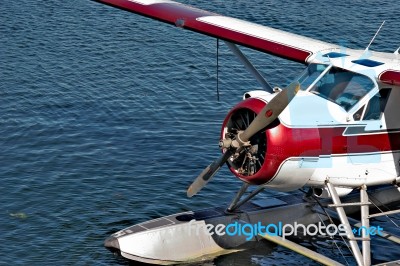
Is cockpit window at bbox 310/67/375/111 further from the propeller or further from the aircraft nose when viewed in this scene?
the aircraft nose

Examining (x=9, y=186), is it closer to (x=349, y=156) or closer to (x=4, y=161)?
(x=4, y=161)

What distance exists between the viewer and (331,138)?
1320 centimetres

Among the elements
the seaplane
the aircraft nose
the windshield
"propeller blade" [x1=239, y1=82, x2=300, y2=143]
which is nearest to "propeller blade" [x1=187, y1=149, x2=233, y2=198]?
the seaplane

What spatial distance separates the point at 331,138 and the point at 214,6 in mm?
19686

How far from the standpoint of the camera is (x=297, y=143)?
1280cm

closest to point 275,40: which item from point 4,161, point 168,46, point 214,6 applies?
point 4,161

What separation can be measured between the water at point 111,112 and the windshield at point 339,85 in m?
3.52

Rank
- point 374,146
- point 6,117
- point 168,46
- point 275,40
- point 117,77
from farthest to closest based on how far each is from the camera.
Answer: point 168,46 < point 117,77 < point 6,117 < point 275,40 < point 374,146

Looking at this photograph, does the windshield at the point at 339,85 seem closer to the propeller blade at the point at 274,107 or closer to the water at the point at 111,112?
the propeller blade at the point at 274,107

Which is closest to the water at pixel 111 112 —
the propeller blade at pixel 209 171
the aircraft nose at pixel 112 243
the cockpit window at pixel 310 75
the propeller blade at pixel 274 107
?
the aircraft nose at pixel 112 243

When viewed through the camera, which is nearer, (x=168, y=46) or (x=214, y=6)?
(x=168, y=46)

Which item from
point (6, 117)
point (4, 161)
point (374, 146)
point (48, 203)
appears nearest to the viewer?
point (374, 146)

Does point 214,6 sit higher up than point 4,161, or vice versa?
point 214,6

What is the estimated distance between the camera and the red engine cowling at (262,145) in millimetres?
12633
